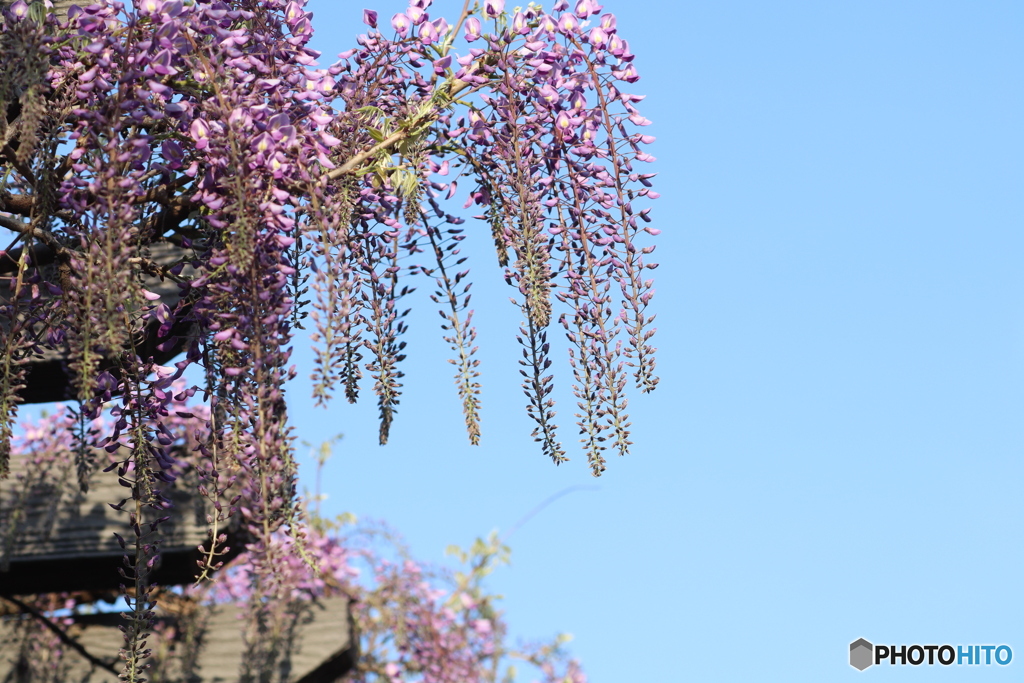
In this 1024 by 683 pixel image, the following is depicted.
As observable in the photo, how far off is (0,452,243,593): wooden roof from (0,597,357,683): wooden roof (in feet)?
1.32

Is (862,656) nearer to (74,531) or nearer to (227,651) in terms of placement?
(227,651)

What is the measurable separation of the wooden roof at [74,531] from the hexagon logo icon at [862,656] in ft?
15.0

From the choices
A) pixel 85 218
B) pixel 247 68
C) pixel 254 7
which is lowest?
pixel 85 218

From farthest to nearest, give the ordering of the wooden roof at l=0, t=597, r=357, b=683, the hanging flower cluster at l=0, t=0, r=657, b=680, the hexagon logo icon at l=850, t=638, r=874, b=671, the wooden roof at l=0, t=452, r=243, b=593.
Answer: the hexagon logo icon at l=850, t=638, r=874, b=671 → the wooden roof at l=0, t=597, r=357, b=683 → the wooden roof at l=0, t=452, r=243, b=593 → the hanging flower cluster at l=0, t=0, r=657, b=680

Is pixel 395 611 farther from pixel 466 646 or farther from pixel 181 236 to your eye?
pixel 181 236

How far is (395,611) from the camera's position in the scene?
11102 millimetres

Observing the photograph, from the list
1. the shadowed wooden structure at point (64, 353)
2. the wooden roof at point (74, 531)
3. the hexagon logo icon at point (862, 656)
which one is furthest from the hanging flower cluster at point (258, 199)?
the hexagon logo icon at point (862, 656)

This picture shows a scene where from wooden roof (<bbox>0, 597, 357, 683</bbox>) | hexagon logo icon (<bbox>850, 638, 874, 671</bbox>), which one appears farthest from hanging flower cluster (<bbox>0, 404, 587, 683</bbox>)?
hexagon logo icon (<bbox>850, 638, 874, 671</bbox>)

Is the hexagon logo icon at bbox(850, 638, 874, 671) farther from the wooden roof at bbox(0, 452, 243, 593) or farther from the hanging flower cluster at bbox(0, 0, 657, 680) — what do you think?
the hanging flower cluster at bbox(0, 0, 657, 680)

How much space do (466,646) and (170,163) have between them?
8.90 metres

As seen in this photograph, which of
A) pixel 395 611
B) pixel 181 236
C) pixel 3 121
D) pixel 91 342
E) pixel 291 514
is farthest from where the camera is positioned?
pixel 395 611

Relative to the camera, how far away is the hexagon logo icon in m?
8.40

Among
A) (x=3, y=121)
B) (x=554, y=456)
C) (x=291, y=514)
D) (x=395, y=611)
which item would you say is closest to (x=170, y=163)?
(x=3, y=121)

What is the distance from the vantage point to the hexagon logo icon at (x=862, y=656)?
8.40 metres
